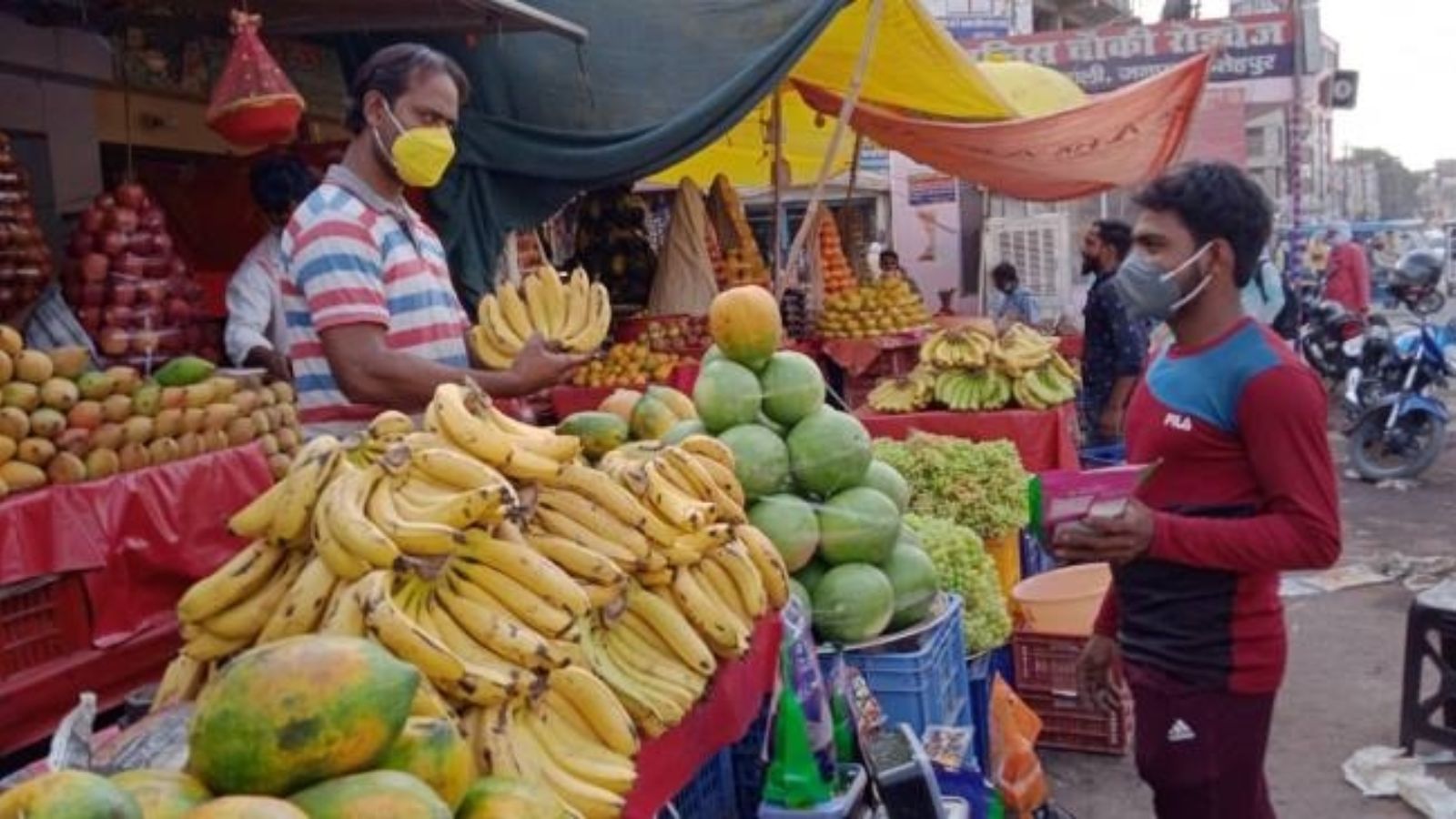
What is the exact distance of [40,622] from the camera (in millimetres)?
2584

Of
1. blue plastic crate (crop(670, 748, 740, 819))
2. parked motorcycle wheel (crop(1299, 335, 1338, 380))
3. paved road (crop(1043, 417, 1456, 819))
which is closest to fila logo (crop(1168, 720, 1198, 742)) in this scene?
blue plastic crate (crop(670, 748, 740, 819))

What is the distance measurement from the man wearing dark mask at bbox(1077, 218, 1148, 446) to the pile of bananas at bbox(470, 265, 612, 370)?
3753 millimetres

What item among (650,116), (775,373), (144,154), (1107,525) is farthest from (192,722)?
(144,154)

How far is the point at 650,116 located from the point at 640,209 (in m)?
2.27

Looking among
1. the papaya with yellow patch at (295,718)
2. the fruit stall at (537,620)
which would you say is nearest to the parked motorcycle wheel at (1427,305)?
the fruit stall at (537,620)

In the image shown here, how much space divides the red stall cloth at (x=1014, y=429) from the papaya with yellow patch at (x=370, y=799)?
4660 millimetres

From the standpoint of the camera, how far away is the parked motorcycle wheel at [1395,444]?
963 cm

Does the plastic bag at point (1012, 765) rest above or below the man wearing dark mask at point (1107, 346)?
below

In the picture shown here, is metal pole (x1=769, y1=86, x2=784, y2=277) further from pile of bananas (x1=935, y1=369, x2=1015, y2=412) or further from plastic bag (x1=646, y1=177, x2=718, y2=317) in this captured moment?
pile of bananas (x1=935, y1=369, x2=1015, y2=412)

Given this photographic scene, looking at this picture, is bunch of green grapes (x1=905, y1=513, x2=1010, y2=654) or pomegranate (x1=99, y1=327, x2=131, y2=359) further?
bunch of green grapes (x1=905, y1=513, x2=1010, y2=654)

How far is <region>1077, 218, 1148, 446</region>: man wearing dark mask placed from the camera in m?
6.72

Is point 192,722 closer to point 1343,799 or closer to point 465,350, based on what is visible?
point 465,350

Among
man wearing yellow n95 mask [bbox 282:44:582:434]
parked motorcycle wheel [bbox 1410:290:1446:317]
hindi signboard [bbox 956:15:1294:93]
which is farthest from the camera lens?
hindi signboard [bbox 956:15:1294:93]

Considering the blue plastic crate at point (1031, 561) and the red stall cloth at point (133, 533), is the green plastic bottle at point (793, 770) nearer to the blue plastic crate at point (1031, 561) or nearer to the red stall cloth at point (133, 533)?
the red stall cloth at point (133, 533)
